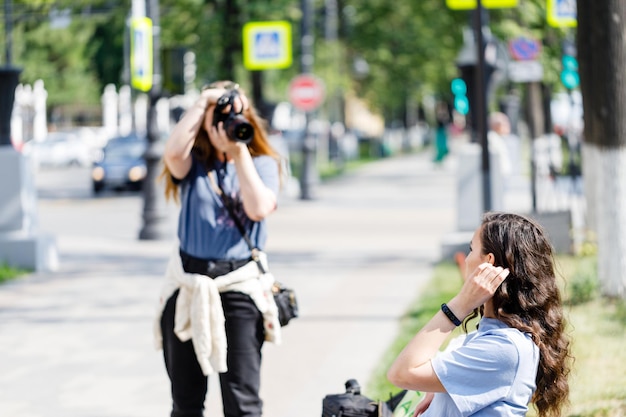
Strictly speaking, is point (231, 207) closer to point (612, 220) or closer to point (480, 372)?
point (480, 372)

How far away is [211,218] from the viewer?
4656mm

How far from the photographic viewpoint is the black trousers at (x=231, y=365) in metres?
4.61

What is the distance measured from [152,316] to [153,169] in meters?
6.77

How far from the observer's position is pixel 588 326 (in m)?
8.30

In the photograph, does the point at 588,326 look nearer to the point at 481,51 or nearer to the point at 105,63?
the point at 481,51

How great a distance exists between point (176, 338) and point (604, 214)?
5541mm

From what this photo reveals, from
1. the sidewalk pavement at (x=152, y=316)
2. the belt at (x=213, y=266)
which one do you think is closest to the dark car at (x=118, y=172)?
the sidewalk pavement at (x=152, y=316)

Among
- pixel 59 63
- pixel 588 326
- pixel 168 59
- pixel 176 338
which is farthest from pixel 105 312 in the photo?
pixel 59 63

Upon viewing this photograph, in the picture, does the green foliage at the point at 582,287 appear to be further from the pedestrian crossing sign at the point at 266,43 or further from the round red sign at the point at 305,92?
the round red sign at the point at 305,92

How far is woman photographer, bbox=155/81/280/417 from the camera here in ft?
15.0

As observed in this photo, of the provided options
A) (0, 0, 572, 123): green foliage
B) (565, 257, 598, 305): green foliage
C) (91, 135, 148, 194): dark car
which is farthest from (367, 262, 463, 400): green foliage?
(91, 135, 148, 194): dark car

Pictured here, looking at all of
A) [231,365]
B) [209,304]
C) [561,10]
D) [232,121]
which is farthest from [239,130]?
[561,10]

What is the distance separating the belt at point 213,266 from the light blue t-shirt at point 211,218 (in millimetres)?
18

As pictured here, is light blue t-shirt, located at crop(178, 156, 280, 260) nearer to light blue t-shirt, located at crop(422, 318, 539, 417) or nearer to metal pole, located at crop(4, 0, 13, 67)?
light blue t-shirt, located at crop(422, 318, 539, 417)
